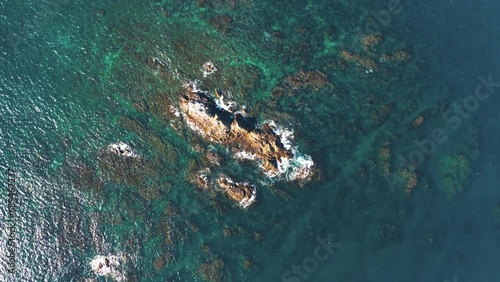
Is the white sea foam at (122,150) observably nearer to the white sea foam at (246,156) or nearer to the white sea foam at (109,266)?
the white sea foam at (109,266)

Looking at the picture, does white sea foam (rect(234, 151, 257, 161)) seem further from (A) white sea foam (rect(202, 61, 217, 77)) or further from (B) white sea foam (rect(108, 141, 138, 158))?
(B) white sea foam (rect(108, 141, 138, 158))

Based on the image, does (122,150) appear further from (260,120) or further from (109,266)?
(260,120)

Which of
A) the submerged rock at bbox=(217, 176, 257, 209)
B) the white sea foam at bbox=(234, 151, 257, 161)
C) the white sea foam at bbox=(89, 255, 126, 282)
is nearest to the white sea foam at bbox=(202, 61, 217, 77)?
the white sea foam at bbox=(234, 151, 257, 161)

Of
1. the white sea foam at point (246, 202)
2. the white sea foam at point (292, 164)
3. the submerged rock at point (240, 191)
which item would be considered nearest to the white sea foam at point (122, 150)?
the submerged rock at point (240, 191)

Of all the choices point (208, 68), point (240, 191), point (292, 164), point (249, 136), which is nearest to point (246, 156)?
point (249, 136)

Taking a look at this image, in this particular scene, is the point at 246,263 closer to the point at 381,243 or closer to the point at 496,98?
the point at 381,243

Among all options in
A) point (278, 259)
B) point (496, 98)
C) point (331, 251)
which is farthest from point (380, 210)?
point (496, 98)
